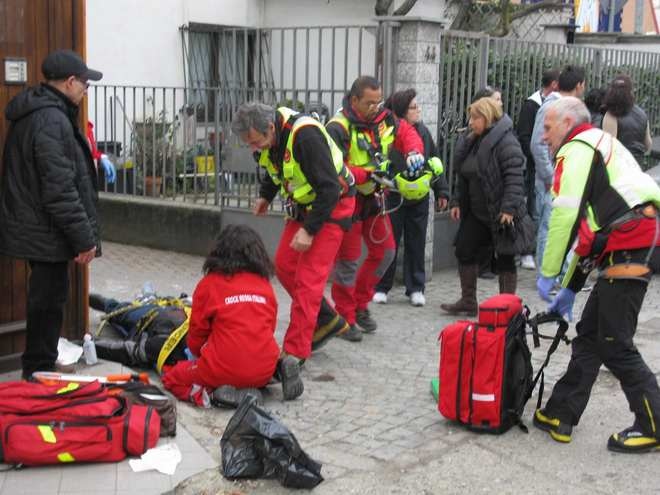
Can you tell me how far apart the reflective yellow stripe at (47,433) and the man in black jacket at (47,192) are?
1044 millimetres

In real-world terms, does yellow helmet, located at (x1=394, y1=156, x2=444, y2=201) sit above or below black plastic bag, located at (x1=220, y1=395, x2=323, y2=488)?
above

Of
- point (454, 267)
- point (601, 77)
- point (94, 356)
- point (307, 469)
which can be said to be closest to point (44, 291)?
point (94, 356)

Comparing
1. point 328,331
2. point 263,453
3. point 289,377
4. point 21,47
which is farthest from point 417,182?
point 263,453

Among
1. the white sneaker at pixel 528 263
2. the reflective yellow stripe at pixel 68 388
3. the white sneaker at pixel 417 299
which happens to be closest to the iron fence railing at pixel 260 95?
the white sneaker at pixel 528 263

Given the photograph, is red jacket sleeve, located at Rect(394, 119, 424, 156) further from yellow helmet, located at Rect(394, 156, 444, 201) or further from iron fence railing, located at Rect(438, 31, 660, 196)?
iron fence railing, located at Rect(438, 31, 660, 196)

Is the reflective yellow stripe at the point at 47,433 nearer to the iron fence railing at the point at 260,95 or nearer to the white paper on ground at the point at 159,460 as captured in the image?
the white paper on ground at the point at 159,460

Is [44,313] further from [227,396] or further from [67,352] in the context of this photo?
[227,396]

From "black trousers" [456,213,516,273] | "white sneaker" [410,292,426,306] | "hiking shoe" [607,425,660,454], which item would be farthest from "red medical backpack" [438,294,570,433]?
"white sneaker" [410,292,426,306]

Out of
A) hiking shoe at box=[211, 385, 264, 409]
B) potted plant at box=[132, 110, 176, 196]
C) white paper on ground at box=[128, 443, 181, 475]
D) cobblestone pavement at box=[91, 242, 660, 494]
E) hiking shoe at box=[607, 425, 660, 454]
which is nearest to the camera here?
white paper on ground at box=[128, 443, 181, 475]

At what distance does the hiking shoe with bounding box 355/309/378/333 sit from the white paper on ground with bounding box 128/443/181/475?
2780 mm

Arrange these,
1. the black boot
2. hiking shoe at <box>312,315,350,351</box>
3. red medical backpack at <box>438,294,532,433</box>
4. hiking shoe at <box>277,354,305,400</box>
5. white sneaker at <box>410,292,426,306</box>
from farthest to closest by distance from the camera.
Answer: white sneaker at <box>410,292,426,306</box> → the black boot → hiking shoe at <box>312,315,350,351</box> → hiking shoe at <box>277,354,305,400</box> → red medical backpack at <box>438,294,532,433</box>

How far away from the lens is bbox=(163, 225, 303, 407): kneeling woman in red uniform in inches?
208

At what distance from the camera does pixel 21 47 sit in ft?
18.6

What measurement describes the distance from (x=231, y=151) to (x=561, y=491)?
5.74 metres
